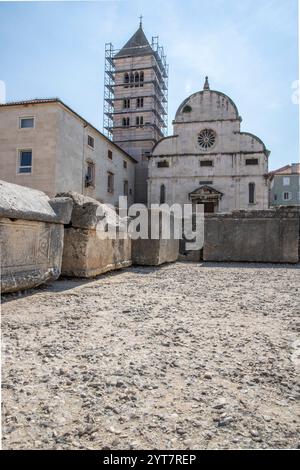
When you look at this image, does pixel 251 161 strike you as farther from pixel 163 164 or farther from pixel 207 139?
pixel 163 164

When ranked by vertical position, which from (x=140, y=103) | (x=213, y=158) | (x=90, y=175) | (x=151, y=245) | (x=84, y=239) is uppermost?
(x=140, y=103)

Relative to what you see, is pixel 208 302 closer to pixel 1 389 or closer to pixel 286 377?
pixel 286 377

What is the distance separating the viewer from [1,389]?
1.59 m

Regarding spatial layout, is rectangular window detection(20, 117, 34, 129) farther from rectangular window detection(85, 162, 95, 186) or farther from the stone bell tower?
the stone bell tower

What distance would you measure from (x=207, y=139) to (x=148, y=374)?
29.2m

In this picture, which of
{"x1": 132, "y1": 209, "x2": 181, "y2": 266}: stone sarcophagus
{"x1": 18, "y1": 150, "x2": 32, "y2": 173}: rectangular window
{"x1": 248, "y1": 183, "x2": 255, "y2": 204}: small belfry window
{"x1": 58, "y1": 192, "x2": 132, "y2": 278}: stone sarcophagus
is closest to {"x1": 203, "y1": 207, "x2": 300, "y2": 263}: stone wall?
{"x1": 132, "y1": 209, "x2": 181, "y2": 266}: stone sarcophagus

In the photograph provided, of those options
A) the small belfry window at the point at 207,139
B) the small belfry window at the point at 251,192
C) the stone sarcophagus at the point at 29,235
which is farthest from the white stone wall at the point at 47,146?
the stone sarcophagus at the point at 29,235

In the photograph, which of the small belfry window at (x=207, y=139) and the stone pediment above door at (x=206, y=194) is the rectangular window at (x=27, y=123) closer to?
the stone pediment above door at (x=206, y=194)

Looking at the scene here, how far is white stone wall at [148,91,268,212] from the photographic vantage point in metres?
27.6

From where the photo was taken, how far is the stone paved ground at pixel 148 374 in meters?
1.29

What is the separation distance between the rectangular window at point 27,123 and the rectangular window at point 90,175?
4.81 m

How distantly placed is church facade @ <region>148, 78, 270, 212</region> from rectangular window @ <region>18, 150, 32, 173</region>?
486 inches

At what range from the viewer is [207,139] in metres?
29.0

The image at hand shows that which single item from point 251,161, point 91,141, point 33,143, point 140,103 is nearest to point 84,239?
point 33,143
